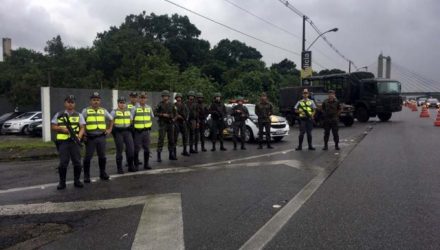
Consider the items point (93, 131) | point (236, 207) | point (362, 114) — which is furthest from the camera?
point (362, 114)

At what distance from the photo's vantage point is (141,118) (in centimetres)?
1034

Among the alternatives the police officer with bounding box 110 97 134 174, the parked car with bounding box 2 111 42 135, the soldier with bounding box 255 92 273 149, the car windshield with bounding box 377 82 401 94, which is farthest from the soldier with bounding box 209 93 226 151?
the car windshield with bounding box 377 82 401 94

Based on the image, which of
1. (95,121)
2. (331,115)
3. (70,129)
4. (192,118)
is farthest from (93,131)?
(331,115)

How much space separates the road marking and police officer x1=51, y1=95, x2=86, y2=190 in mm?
1282

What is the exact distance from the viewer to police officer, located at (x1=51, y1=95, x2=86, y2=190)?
8188 millimetres

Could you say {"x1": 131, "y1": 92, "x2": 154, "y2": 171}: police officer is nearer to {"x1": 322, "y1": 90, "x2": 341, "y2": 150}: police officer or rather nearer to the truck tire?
{"x1": 322, "y1": 90, "x2": 341, "y2": 150}: police officer

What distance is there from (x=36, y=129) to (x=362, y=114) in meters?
18.1

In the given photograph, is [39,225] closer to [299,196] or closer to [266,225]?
[266,225]

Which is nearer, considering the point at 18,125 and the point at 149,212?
the point at 149,212

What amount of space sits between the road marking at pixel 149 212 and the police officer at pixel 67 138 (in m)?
1.28

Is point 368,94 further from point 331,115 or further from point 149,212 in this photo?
point 149,212

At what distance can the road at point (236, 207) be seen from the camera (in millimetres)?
5043

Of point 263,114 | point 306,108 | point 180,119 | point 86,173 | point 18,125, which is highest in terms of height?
point 306,108

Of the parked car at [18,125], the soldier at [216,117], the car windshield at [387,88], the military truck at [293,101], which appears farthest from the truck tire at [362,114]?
the parked car at [18,125]
